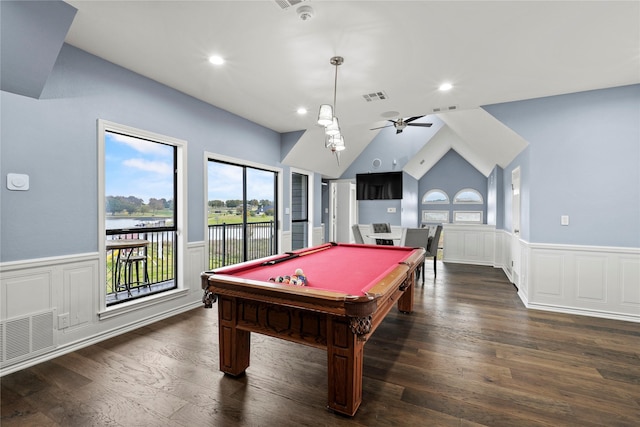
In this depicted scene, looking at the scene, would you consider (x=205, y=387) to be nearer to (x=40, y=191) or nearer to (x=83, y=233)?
(x=83, y=233)

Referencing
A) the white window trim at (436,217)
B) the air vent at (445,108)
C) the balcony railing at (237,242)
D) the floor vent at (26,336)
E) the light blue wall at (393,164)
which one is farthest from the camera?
the white window trim at (436,217)

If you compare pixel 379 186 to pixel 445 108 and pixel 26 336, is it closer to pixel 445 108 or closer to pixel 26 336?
pixel 445 108

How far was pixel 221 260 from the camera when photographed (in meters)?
4.77

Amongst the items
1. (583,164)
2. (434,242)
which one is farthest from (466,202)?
(583,164)

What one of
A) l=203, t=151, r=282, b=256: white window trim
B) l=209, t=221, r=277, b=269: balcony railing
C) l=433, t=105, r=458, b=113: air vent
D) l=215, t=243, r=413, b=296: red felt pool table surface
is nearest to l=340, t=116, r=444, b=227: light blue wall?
l=433, t=105, r=458, b=113: air vent

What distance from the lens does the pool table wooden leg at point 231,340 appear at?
216 cm

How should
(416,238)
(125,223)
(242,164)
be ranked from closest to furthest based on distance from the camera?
(125,223)
(242,164)
(416,238)

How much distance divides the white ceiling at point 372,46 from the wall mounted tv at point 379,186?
138 inches

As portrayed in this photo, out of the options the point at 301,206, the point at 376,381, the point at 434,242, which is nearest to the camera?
the point at 376,381

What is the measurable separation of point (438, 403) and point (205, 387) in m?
1.62

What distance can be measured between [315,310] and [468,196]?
7159mm

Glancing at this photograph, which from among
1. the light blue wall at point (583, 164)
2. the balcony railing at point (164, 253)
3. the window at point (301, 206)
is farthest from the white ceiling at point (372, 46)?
the window at point (301, 206)

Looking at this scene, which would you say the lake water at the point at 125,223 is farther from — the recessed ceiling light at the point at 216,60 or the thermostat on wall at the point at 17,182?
the recessed ceiling light at the point at 216,60

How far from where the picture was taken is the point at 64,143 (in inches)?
101
